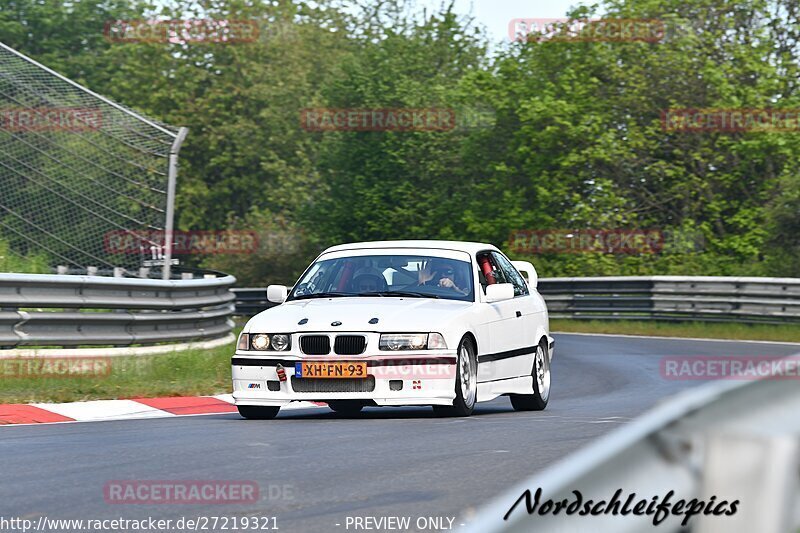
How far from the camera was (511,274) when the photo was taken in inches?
491

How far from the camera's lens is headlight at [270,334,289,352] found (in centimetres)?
1037

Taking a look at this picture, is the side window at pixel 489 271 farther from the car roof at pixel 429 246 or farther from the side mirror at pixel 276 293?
the side mirror at pixel 276 293

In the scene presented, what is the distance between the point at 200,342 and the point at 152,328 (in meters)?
1.71

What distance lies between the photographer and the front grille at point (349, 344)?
10.2 metres

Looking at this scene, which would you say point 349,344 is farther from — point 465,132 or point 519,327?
point 465,132

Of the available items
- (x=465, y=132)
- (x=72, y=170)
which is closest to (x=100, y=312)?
(x=72, y=170)

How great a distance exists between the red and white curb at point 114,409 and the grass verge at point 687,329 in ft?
43.5

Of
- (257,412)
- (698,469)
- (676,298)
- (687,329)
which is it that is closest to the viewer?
(698,469)

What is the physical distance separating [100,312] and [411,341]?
5018 millimetres

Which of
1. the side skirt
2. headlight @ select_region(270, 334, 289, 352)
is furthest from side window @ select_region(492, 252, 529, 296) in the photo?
headlight @ select_region(270, 334, 289, 352)

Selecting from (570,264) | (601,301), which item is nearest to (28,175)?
(601,301)

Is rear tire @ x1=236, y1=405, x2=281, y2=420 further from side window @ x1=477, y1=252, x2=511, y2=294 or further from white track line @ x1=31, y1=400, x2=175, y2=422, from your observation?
side window @ x1=477, y1=252, x2=511, y2=294

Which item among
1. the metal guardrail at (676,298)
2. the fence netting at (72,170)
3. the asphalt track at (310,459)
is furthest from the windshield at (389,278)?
the metal guardrail at (676,298)

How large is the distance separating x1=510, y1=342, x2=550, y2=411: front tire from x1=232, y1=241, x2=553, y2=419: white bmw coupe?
0.01 meters
